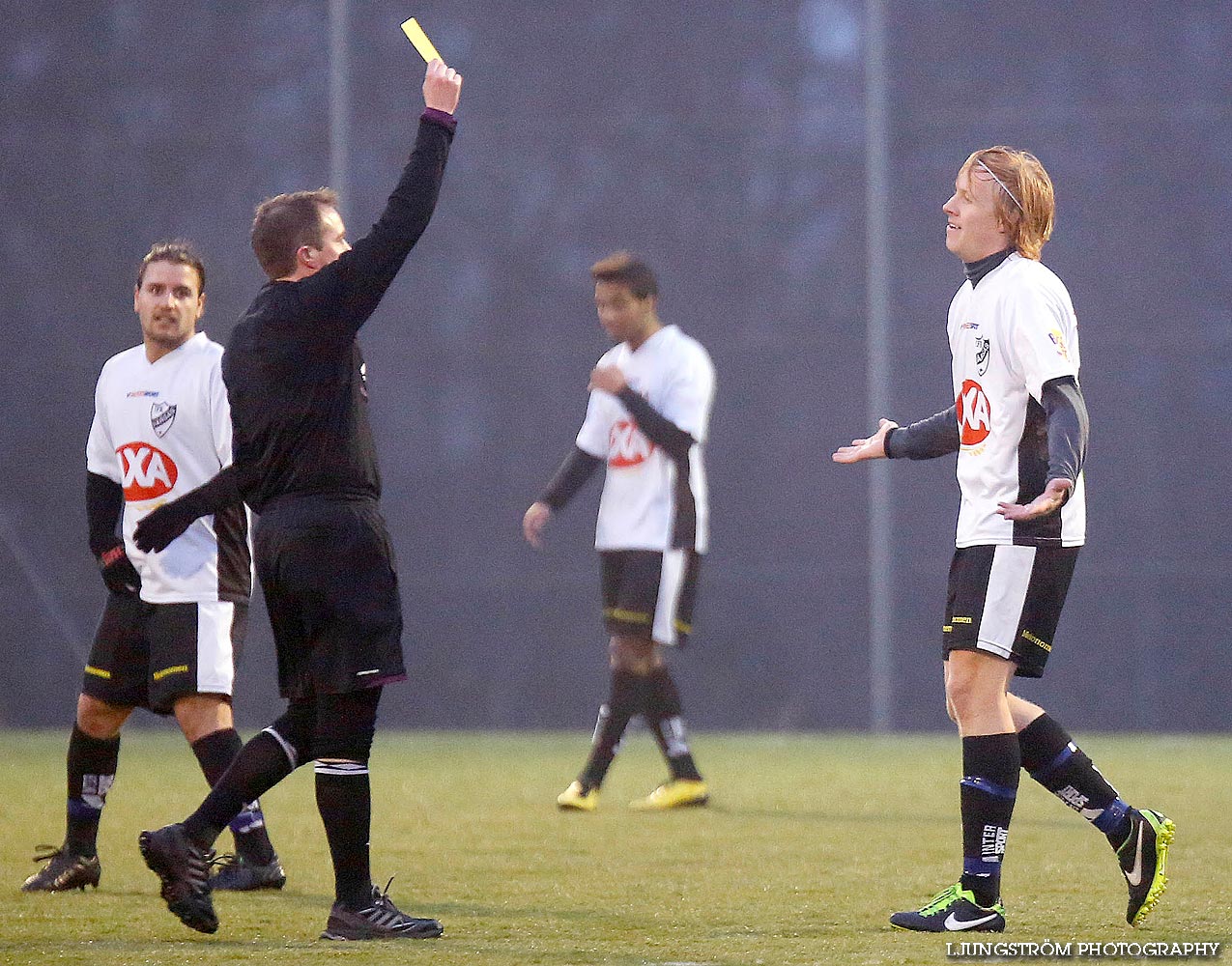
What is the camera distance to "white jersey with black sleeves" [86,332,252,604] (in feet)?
17.8

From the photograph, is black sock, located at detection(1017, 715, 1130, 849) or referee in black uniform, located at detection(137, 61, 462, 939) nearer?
referee in black uniform, located at detection(137, 61, 462, 939)

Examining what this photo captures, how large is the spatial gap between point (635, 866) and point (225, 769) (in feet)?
4.33

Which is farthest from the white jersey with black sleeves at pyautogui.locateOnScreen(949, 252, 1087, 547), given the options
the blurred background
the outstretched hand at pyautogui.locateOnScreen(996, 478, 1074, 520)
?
the blurred background

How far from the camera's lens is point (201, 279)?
18.8ft

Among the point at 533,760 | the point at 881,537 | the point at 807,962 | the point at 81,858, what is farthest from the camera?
the point at 881,537

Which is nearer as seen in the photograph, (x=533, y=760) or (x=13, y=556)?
(x=533, y=760)

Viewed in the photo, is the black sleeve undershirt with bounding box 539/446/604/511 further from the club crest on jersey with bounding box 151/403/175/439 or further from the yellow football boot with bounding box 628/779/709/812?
the club crest on jersey with bounding box 151/403/175/439

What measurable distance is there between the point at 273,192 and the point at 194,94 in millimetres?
879

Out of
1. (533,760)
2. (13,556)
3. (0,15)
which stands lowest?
(533,760)

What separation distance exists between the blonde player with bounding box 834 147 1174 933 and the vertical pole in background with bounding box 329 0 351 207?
852cm

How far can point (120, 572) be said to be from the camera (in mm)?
5441

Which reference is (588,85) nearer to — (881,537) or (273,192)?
(273,192)

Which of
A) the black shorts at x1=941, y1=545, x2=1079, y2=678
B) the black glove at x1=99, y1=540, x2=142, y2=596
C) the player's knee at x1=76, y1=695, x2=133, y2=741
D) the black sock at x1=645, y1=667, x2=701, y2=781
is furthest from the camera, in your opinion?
the black sock at x1=645, y1=667, x2=701, y2=781

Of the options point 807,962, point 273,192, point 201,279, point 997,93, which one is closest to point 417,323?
point 273,192
